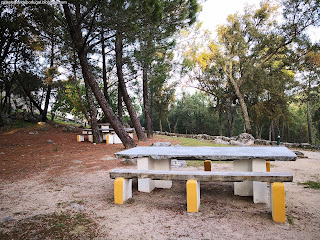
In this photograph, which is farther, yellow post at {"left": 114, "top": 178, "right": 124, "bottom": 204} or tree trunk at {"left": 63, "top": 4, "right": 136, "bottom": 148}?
tree trunk at {"left": 63, "top": 4, "right": 136, "bottom": 148}

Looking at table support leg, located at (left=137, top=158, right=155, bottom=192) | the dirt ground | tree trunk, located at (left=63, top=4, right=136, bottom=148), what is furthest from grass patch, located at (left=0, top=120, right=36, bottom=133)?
table support leg, located at (left=137, top=158, right=155, bottom=192)

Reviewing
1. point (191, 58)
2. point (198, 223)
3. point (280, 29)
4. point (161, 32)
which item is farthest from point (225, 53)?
point (198, 223)

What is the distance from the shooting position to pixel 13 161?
21.5ft

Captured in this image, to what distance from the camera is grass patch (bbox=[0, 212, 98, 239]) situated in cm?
226

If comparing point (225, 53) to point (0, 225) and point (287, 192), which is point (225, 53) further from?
Result: point (0, 225)

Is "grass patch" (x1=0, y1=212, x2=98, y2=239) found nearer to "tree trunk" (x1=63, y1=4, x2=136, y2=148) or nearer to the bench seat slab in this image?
the bench seat slab

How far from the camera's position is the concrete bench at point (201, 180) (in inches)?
102

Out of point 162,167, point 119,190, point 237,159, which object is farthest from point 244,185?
point 119,190

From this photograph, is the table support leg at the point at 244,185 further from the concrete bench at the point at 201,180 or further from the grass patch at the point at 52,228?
the grass patch at the point at 52,228

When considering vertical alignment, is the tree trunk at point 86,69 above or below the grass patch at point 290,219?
above

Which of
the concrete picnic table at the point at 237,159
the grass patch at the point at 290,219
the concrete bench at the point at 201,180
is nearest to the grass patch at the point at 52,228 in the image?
the concrete bench at the point at 201,180

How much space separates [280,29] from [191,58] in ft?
19.6

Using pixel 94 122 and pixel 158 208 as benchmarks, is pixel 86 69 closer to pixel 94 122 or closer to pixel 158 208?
pixel 94 122

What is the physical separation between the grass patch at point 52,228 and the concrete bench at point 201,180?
0.70 metres
